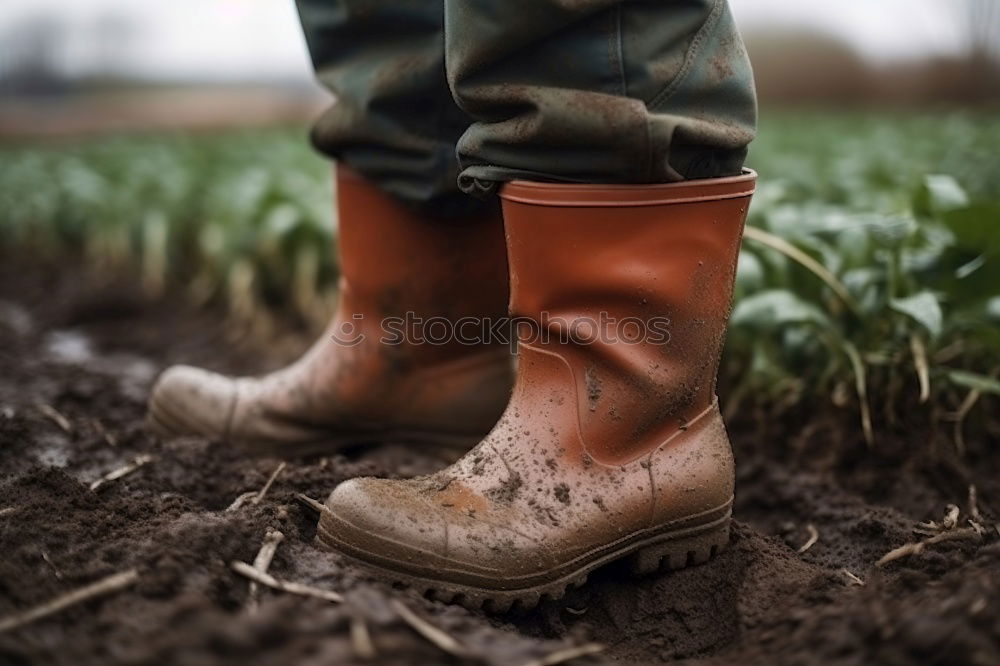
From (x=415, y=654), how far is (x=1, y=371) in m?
1.76

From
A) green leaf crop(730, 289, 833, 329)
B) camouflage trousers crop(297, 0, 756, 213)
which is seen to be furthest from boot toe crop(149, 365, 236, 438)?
green leaf crop(730, 289, 833, 329)

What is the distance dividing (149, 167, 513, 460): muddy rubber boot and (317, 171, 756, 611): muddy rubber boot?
374mm

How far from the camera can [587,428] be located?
124 cm

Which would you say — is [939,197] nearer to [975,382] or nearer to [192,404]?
[975,382]

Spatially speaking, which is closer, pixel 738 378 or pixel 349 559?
pixel 349 559

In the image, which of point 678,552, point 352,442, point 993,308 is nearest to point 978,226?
point 993,308

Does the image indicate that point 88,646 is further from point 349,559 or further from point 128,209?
point 128,209

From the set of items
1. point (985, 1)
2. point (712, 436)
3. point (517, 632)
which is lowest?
point (985, 1)

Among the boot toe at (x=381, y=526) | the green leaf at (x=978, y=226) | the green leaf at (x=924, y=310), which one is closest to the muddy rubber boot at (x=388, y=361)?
the boot toe at (x=381, y=526)

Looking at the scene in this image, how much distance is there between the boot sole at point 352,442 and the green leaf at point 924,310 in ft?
2.38

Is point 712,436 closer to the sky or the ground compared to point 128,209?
closer to the sky

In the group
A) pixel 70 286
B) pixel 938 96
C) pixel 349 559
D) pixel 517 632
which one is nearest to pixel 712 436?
pixel 517 632

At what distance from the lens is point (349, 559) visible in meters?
1.20

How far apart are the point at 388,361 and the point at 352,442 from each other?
0.57 ft
